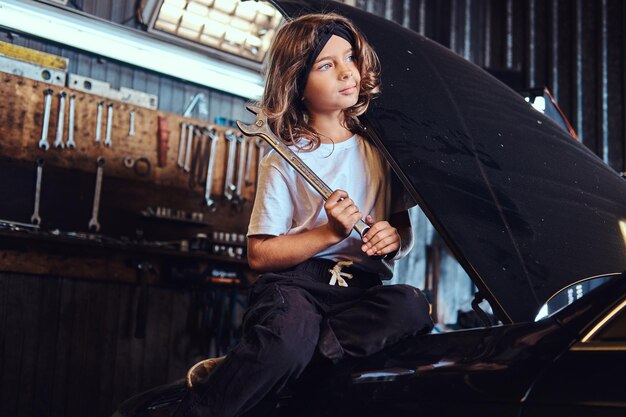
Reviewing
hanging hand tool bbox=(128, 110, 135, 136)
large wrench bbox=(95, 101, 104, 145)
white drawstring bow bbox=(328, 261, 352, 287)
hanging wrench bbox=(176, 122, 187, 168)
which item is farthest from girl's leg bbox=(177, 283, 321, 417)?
hanging wrench bbox=(176, 122, 187, 168)

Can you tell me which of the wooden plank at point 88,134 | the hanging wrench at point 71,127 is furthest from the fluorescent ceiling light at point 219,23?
the hanging wrench at point 71,127

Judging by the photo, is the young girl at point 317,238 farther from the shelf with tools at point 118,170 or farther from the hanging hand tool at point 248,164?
the hanging hand tool at point 248,164

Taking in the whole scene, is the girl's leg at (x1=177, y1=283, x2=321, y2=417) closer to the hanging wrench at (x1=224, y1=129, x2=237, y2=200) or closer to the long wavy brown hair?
the long wavy brown hair

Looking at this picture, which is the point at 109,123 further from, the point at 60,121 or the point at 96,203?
the point at 96,203

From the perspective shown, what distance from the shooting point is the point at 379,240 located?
1829 mm

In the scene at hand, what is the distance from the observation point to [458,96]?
6.63 ft

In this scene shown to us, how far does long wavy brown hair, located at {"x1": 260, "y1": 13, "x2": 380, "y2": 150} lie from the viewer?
2090mm

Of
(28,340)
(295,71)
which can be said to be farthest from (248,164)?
(295,71)

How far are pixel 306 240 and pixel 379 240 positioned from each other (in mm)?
178

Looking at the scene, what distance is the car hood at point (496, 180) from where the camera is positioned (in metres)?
1.66

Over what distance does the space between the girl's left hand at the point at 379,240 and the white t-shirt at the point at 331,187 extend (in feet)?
0.48

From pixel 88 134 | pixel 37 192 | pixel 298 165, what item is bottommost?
pixel 298 165

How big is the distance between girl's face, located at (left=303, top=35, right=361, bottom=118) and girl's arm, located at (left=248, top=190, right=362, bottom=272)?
1.22ft

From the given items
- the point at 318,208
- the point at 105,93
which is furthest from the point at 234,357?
the point at 105,93
